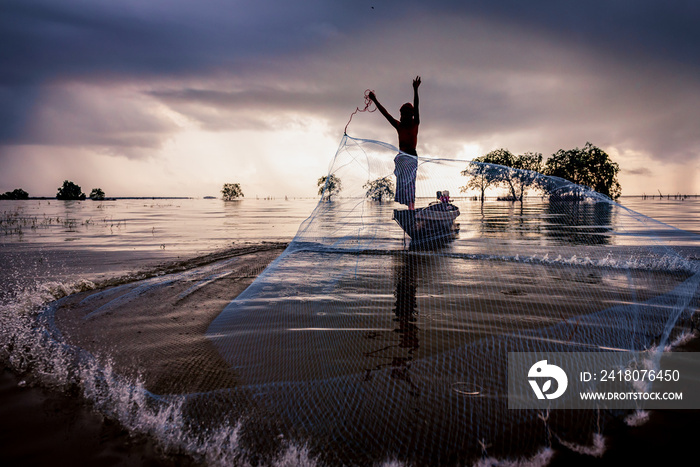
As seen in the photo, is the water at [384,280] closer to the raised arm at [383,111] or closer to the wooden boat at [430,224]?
the wooden boat at [430,224]

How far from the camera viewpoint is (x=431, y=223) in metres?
7.37

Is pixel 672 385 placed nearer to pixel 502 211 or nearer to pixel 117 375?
pixel 502 211

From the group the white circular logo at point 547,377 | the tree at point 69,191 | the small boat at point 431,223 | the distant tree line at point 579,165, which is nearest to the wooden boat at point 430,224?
the small boat at point 431,223

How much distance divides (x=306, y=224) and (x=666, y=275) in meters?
7.11

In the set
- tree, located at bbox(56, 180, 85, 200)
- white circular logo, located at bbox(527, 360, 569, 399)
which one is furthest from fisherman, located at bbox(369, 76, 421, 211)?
tree, located at bbox(56, 180, 85, 200)

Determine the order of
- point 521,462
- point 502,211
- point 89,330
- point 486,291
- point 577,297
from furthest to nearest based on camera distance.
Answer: point 486,291 → point 577,297 → point 89,330 → point 502,211 → point 521,462

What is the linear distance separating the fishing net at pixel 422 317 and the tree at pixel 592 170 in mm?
64712

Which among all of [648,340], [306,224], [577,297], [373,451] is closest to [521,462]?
[373,451]

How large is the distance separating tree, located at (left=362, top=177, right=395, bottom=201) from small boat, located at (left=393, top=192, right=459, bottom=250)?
58 cm

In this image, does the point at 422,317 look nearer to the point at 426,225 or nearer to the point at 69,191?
the point at 426,225

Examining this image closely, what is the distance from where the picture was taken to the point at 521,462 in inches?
101

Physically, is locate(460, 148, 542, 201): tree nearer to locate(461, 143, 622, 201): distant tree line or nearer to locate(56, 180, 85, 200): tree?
locate(461, 143, 622, 201): distant tree line

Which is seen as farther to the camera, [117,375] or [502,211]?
[502,211]

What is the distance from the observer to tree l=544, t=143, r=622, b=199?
211 feet
